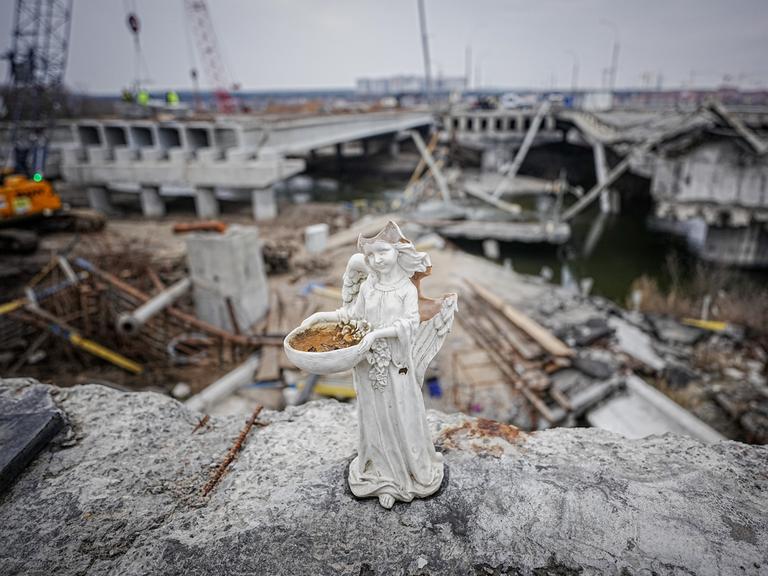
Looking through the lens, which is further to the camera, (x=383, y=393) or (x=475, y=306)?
(x=475, y=306)

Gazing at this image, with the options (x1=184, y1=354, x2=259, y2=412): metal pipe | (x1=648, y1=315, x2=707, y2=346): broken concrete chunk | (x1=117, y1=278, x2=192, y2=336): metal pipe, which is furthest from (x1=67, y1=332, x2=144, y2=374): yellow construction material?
(x1=648, y1=315, x2=707, y2=346): broken concrete chunk

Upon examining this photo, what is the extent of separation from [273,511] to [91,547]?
1.29 meters

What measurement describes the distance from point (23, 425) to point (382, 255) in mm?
3613

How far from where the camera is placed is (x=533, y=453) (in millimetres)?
4031

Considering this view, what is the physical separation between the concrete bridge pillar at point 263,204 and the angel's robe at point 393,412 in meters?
17.8

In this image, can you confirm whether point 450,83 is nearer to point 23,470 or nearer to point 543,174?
point 543,174

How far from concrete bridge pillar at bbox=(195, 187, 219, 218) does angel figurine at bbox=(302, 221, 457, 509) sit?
18743 mm

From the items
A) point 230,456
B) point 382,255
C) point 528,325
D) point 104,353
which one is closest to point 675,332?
point 528,325

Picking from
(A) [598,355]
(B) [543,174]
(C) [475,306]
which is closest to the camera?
(A) [598,355]

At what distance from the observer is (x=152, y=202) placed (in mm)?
20938

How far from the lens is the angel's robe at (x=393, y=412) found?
3.24m

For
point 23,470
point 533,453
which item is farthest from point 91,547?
point 533,453

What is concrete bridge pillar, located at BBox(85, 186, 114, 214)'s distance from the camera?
70.9 feet

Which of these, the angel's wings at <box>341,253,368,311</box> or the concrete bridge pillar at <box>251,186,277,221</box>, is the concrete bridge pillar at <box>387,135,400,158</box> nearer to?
the concrete bridge pillar at <box>251,186,277,221</box>
